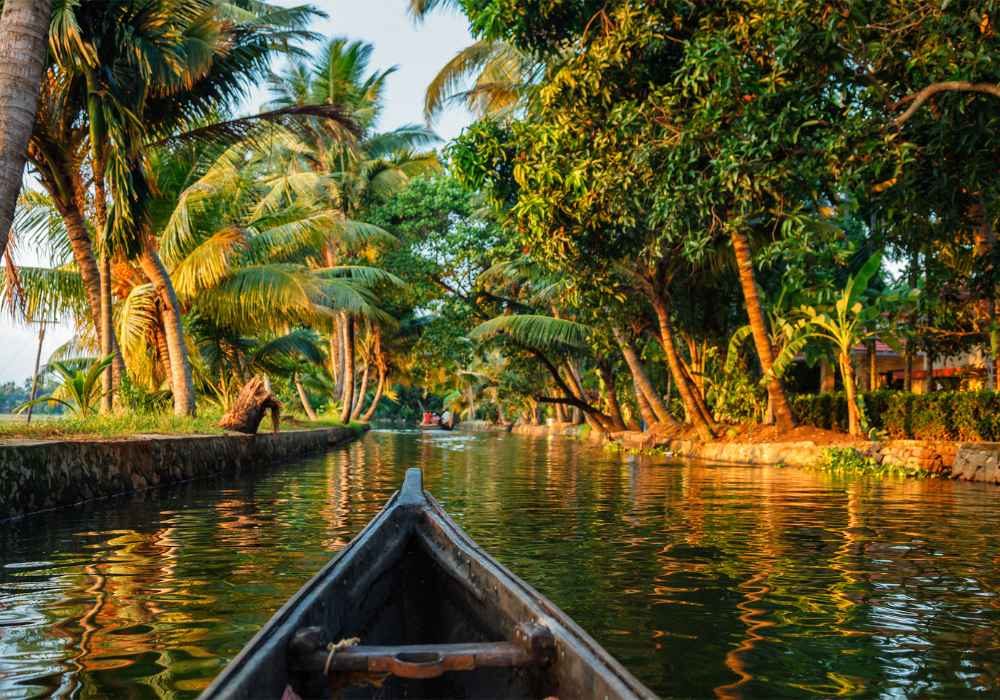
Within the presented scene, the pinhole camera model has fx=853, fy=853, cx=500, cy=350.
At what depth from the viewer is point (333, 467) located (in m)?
15.0

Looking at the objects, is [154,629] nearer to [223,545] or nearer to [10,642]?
[10,642]

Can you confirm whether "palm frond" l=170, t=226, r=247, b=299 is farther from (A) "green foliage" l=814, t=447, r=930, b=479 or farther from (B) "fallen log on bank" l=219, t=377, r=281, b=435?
(A) "green foliage" l=814, t=447, r=930, b=479

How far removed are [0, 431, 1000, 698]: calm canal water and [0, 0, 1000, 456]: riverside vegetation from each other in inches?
155

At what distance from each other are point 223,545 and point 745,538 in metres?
4.00

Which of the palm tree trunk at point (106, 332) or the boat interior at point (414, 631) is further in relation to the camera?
the palm tree trunk at point (106, 332)

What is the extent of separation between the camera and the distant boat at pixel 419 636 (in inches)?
87.9

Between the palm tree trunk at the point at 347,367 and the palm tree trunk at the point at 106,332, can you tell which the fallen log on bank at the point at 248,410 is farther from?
the palm tree trunk at the point at 347,367

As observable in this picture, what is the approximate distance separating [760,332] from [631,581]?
1118 centimetres

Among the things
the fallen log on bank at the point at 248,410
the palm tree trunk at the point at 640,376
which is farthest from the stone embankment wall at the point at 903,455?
the fallen log on bank at the point at 248,410

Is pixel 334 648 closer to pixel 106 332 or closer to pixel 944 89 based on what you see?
pixel 944 89

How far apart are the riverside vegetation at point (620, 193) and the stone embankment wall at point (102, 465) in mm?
1945

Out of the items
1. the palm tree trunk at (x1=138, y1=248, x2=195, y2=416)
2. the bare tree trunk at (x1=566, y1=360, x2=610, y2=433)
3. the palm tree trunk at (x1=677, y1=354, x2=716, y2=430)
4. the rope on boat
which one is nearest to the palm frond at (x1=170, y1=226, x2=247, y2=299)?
the palm tree trunk at (x1=138, y1=248, x2=195, y2=416)

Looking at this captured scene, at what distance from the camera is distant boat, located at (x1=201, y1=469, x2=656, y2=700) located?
223 cm

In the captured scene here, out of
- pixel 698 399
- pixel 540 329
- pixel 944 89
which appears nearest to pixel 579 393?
pixel 540 329
